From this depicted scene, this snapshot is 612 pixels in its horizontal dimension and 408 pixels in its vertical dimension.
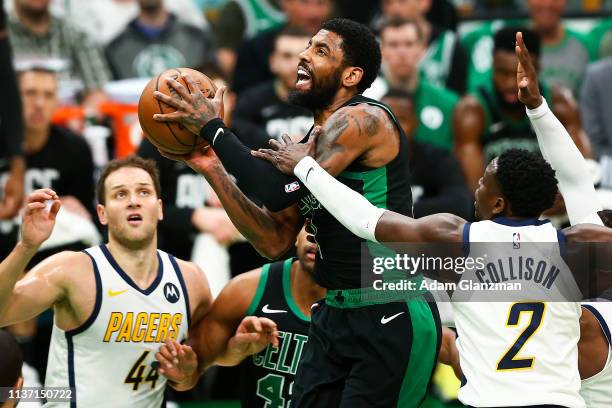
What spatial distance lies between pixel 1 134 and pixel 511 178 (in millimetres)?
5092

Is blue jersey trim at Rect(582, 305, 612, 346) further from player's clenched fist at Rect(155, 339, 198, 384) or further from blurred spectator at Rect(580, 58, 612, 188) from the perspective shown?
blurred spectator at Rect(580, 58, 612, 188)

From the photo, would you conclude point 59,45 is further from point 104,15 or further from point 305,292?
point 305,292

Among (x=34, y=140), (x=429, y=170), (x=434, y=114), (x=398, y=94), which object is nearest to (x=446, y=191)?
(x=429, y=170)

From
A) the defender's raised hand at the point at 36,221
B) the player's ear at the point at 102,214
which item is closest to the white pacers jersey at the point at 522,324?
the defender's raised hand at the point at 36,221

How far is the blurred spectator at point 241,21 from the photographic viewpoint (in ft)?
39.0

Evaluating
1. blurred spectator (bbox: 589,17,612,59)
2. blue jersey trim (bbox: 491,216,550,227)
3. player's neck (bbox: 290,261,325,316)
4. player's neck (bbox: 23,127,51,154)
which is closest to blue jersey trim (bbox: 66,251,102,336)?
player's neck (bbox: 290,261,325,316)

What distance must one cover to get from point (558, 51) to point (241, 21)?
314 cm

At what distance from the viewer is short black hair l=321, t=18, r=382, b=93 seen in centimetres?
571

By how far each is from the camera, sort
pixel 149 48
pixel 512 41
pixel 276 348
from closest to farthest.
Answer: pixel 276 348
pixel 512 41
pixel 149 48

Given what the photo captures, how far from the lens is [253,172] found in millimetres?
5426

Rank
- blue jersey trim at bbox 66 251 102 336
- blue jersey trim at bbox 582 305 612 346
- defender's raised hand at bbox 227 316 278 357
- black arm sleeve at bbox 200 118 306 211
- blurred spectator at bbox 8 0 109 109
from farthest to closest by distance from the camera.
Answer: blurred spectator at bbox 8 0 109 109 < blue jersey trim at bbox 66 251 102 336 < defender's raised hand at bbox 227 316 278 357 < blue jersey trim at bbox 582 305 612 346 < black arm sleeve at bbox 200 118 306 211

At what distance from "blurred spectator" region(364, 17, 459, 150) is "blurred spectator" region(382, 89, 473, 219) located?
0.62 meters

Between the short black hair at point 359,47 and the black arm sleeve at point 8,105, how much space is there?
398 cm

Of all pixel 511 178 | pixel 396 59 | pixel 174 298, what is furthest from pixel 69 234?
pixel 511 178
